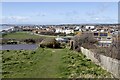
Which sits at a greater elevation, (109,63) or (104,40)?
(109,63)

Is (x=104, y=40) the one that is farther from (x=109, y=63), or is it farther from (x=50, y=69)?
(x=50, y=69)

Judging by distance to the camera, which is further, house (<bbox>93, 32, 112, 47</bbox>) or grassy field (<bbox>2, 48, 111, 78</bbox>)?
house (<bbox>93, 32, 112, 47</bbox>)

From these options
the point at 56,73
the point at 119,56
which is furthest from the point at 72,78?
the point at 119,56

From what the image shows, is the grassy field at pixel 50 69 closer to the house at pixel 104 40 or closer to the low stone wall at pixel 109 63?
the low stone wall at pixel 109 63

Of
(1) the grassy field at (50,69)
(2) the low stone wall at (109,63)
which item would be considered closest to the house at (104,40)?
(2) the low stone wall at (109,63)

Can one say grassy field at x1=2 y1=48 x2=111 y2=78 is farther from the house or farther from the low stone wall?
the house

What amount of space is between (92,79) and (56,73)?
235 cm

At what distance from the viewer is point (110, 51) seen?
1978 centimetres

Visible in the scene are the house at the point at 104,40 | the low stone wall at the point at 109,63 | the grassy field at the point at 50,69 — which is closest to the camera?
the low stone wall at the point at 109,63

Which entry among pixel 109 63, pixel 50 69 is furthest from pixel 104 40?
pixel 50 69

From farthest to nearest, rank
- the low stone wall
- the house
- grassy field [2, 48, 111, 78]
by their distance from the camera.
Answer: the house < grassy field [2, 48, 111, 78] < the low stone wall

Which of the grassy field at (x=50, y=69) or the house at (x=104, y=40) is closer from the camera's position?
the grassy field at (x=50, y=69)

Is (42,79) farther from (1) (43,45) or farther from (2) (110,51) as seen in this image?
(1) (43,45)

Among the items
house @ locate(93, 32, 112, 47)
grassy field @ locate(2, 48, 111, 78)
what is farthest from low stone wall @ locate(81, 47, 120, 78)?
house @ locate(93, 32, 112, 47)
